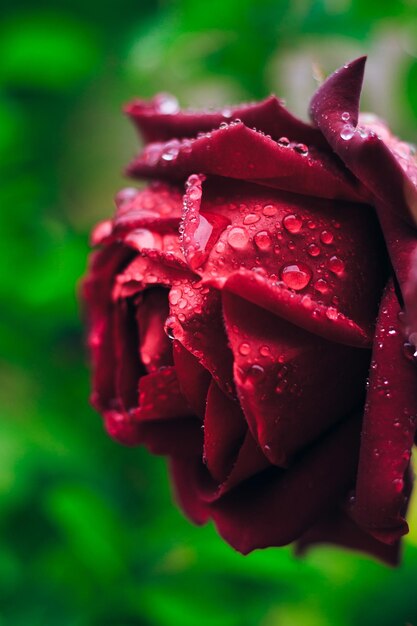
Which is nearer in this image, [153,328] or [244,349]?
[244,349]

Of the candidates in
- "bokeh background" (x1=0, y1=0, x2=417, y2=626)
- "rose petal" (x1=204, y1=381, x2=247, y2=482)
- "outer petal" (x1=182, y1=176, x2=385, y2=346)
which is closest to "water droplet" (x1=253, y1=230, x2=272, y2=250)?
A: "outer petal" (x1=182, y1=176, x2=385, y2=346)

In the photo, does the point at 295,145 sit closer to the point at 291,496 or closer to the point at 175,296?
the point at 175,296

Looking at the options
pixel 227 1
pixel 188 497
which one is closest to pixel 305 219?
pixel 188 497

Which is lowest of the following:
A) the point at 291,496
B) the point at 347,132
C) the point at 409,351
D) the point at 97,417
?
the point at 97,417

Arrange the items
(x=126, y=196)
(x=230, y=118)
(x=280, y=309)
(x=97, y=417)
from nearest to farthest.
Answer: (x=280, y=309)
(x=230, y=118)
(x=126, y=196)
(x=97, y=417)

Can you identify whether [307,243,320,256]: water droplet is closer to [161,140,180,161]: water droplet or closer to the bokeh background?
[161,140,180,161]: water droplet

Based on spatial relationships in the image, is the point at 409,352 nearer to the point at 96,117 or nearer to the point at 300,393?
the point at 300,393

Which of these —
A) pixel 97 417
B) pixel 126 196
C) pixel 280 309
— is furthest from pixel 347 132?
pixel 97 417
